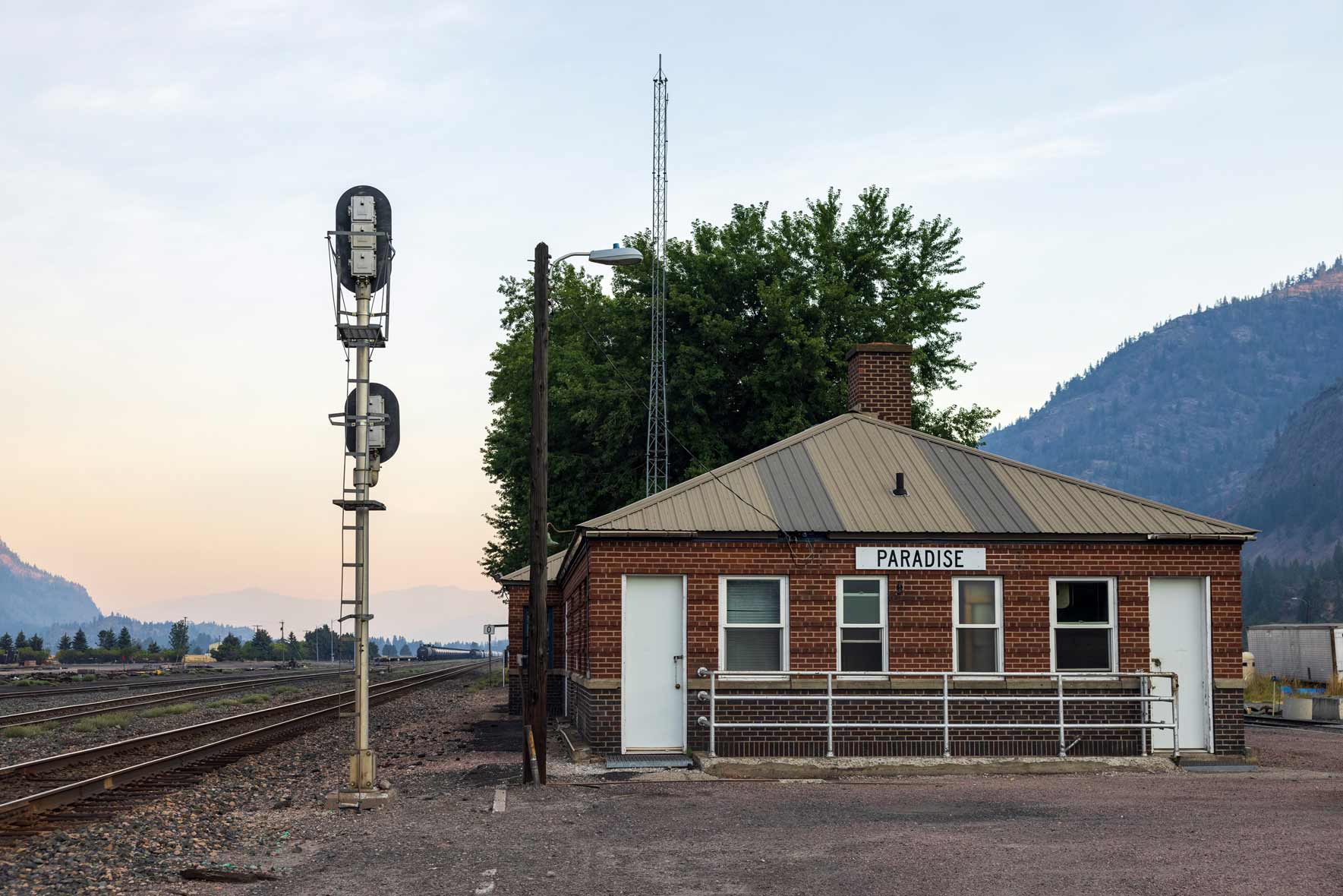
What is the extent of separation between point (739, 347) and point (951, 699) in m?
22.7

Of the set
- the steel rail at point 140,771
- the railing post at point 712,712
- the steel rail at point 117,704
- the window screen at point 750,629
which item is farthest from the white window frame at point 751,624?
the steel rail at point 117,704

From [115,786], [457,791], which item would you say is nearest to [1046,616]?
[457,791]

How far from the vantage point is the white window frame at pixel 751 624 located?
66.8 ft

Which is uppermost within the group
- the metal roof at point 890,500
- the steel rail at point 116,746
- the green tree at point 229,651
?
the metal roof at point 890,500

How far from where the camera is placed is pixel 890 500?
71.2 ft

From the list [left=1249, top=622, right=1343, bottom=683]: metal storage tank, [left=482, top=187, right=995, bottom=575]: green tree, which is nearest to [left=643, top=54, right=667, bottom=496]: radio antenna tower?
[left=482, top=187, right=995, bottom=575]: green tree

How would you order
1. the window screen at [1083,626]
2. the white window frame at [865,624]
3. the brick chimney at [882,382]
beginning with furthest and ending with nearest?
the brick chimney at [882,382] < the window screen at [1083,626] < the white window frame at [865,624]

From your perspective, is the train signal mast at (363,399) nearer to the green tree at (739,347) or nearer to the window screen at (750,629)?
the window screen at (750,629)

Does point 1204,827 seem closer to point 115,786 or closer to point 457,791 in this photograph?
point 457,791

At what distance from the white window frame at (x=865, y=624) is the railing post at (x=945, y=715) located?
92 cm

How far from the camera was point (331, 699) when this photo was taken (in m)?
42.9

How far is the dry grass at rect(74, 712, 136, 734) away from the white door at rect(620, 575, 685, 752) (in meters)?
14.7

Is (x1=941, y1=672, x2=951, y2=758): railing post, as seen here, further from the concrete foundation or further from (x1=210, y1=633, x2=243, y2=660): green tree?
(x1=210, y1=633, x2=243, y2=660): green tree

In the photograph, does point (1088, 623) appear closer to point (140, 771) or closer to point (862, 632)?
point (862, 632)
